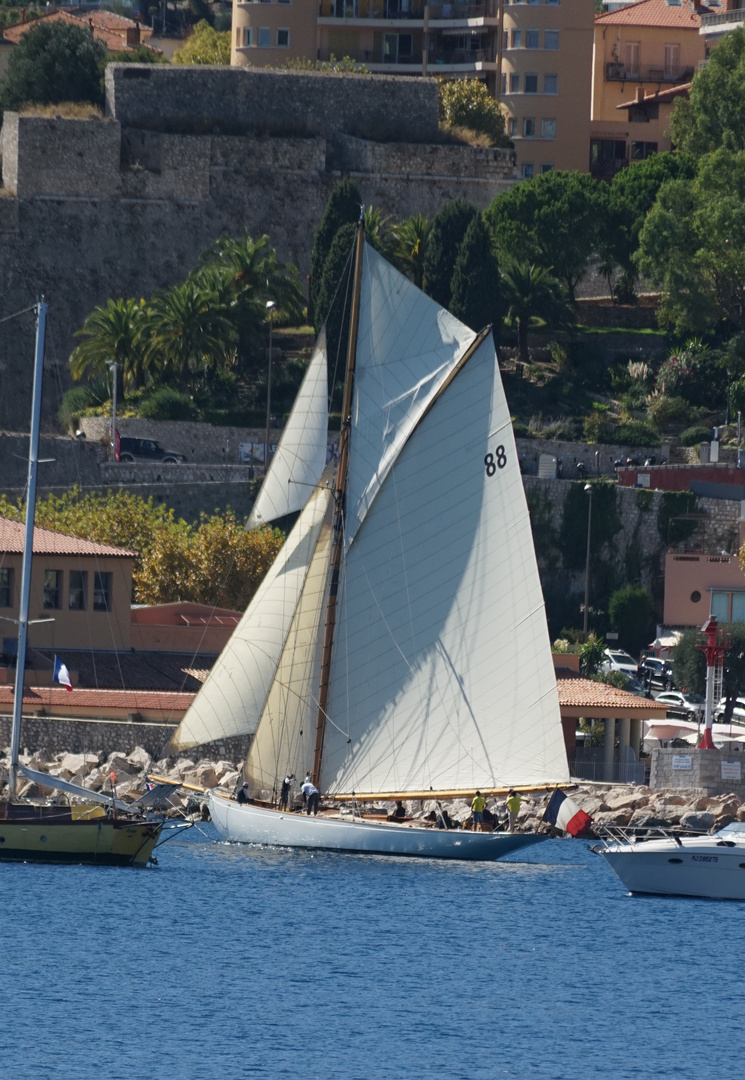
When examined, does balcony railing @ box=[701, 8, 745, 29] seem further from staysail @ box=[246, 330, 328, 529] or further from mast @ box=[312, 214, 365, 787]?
mast @ box=[312, 214, 365, 787]

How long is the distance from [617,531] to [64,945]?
4255 cm

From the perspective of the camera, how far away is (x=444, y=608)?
50656 mm

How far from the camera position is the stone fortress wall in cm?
9938

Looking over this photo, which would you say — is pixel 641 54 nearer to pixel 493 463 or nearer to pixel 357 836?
pixel 493 463

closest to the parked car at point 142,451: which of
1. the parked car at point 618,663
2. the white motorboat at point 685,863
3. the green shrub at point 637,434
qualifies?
the green shrub at point 637,434

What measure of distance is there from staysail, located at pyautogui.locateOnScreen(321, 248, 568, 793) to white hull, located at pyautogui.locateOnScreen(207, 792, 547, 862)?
95cm

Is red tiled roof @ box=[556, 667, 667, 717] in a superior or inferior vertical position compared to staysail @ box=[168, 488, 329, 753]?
inferior

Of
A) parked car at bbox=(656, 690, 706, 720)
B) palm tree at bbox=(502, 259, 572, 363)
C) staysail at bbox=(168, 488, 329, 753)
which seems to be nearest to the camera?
staysail at bbox=(168, 488, 329, 753)

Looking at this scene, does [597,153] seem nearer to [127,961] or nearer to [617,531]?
[617,531]

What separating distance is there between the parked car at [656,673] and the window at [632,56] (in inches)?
2082

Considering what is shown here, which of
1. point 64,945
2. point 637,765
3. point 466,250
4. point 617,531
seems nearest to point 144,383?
point 466,250

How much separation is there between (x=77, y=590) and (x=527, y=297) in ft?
105

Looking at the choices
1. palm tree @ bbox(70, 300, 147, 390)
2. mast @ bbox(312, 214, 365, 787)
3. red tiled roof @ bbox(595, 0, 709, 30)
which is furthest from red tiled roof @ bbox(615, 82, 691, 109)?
mast @ bbox(312, 214, 365, 787)

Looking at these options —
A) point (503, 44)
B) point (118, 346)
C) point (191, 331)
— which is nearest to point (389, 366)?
point (191, 331)
